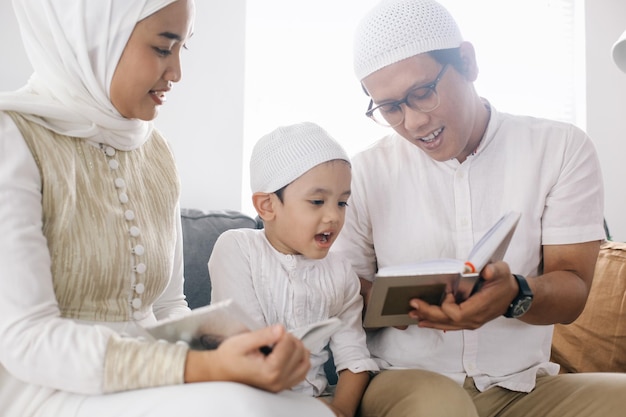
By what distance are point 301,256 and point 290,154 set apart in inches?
10.4

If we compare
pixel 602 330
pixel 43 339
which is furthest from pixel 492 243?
pixel 602 330

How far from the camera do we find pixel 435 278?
1552mm

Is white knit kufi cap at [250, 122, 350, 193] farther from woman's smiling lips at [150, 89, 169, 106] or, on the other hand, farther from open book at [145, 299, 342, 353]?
open book at [145, 299, 342, 353]

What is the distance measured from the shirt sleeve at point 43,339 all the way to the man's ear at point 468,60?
1.10 metres

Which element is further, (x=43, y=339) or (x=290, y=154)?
(x=290, y=154)

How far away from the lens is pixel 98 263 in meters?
1.43

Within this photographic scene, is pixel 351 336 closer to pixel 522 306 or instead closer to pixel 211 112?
pixel 522 306

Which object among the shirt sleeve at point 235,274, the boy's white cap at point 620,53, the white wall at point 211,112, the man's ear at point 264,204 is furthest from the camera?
the white wall at point 211,112

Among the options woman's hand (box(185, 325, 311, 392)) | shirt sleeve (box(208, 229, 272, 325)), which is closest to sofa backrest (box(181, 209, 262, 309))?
shirt sleeve (box(208, 229, 272, 325))

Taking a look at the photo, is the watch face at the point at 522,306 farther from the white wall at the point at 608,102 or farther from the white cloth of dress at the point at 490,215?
the white wall at the point at 608,102

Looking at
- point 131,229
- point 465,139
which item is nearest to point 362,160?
point 465,139

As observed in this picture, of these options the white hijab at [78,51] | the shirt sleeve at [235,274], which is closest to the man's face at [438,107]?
the shirt sleeve at [235,274]

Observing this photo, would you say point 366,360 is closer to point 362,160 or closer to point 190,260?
point 362,160

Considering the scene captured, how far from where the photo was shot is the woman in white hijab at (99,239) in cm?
121
